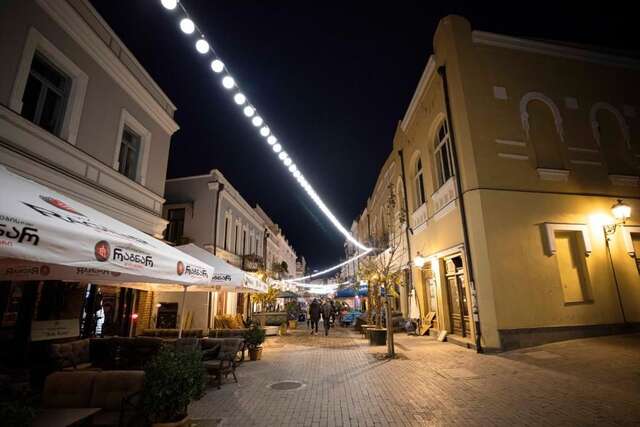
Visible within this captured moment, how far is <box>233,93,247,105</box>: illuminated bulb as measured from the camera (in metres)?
7.25

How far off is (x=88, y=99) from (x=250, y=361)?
8821 millimetres

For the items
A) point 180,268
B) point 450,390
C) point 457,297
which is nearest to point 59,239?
point 180,268

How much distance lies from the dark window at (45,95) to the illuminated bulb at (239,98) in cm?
452

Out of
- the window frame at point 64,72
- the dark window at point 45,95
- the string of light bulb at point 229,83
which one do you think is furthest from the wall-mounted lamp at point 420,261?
the dark window at point 45,95

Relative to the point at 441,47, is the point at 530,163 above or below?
below

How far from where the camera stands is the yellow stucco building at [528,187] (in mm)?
10195

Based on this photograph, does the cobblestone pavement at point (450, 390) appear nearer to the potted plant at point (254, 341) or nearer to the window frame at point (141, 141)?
the potted plant at point (254, 341)

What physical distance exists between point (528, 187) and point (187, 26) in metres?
11.1

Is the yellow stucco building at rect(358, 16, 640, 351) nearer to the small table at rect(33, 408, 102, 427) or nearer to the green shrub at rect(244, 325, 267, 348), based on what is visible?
Answer: the green shrub at rect(244, 325, 267, 348)

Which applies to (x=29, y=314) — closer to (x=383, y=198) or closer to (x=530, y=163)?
(x=530, y=163)

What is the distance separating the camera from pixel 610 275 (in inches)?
427

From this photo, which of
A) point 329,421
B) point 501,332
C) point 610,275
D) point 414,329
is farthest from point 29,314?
point 610,275

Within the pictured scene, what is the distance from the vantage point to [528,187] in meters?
11.2

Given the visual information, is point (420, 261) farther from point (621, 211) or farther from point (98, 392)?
point (98, 392)
